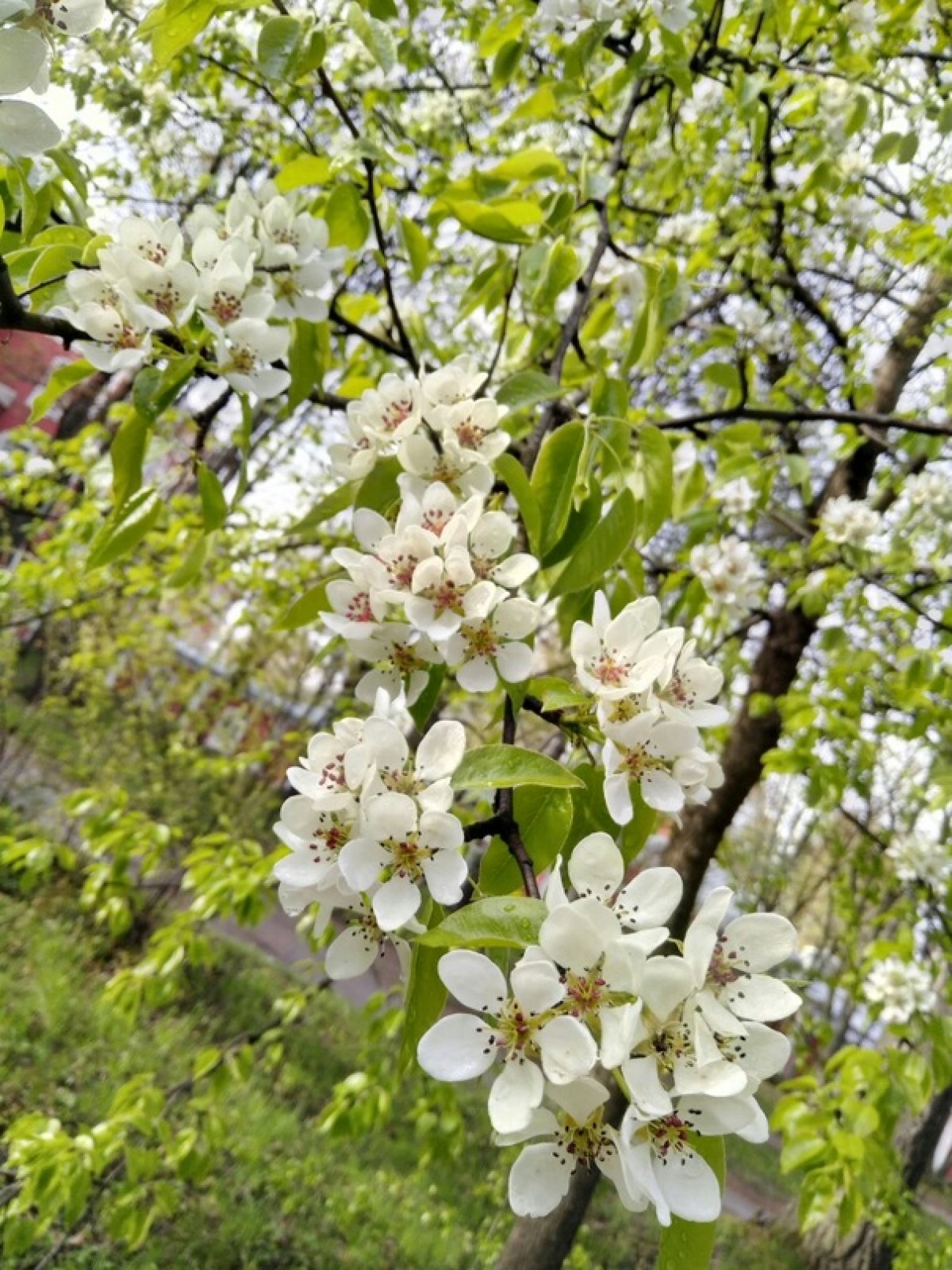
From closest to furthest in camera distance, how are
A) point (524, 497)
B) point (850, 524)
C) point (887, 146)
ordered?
point (524, 497) < point (887, 146) < point (850, 524)

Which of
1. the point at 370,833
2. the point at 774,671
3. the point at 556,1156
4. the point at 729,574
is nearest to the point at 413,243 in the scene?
the point at 370,833

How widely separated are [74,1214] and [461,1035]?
5.53 ft

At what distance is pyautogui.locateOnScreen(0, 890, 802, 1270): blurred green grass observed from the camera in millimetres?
3848

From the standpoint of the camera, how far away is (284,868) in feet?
2.47

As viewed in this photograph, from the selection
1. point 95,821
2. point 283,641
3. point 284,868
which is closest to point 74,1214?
point 95,821

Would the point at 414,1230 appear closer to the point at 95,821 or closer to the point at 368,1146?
the point at 368,1146

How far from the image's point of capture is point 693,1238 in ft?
2.15

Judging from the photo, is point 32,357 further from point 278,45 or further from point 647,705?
point 647,705

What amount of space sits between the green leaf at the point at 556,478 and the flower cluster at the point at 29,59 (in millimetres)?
576

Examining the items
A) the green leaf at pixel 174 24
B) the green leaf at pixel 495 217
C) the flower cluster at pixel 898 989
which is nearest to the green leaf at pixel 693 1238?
the green leaf at pixel 495 217

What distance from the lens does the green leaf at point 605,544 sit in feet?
3.46

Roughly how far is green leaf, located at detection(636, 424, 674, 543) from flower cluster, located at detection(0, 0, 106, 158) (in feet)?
2.44

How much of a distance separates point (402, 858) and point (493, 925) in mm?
128

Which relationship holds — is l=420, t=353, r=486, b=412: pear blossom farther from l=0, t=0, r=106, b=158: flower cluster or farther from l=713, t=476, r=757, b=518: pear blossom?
l=713, t=476, r=757, b=518: pear blossom
